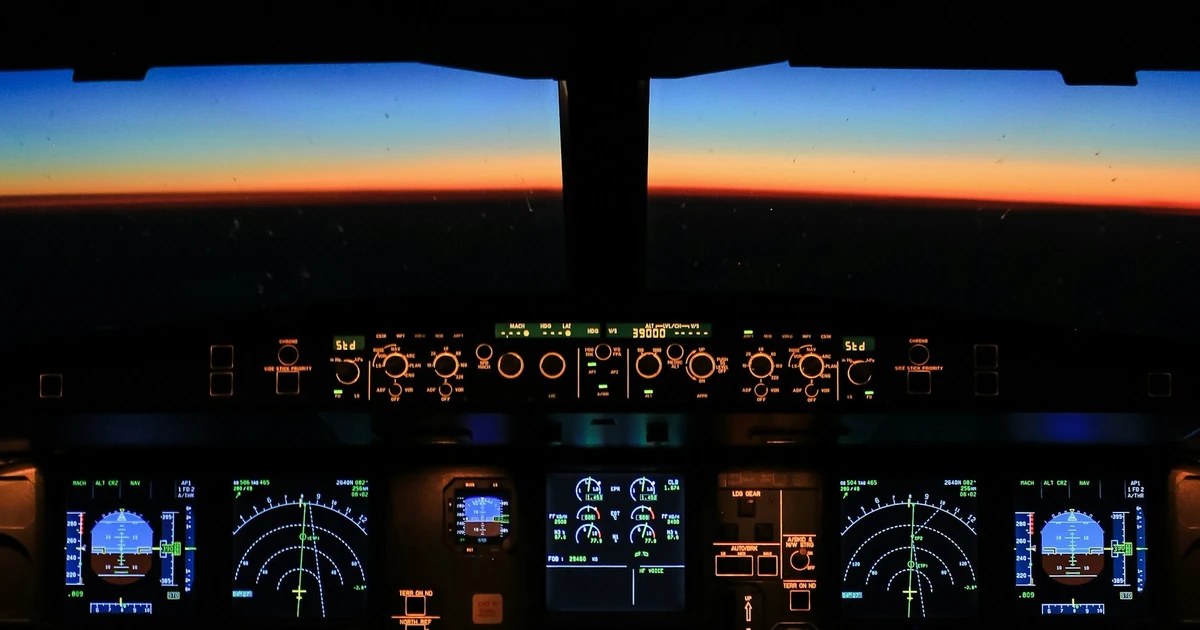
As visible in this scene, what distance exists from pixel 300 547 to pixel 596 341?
49.6 inches

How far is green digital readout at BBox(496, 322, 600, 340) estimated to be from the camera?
11.6 feet

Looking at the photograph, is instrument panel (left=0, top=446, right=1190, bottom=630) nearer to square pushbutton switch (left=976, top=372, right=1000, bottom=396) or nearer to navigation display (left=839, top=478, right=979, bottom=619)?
navigation display (left=839, top=478, right=979, bottom=619)

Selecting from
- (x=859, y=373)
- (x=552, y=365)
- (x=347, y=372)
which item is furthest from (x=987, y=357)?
(x=347, y=372)

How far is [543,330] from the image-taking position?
3531mm

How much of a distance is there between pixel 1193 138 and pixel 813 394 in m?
1.36

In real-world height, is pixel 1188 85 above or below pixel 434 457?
above

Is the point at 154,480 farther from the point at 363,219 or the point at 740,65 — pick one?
the point at 740,65

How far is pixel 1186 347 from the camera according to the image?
3496mm

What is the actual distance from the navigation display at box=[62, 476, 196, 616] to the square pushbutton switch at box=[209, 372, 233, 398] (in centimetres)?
70

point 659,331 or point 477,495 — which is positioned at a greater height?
point 659,331

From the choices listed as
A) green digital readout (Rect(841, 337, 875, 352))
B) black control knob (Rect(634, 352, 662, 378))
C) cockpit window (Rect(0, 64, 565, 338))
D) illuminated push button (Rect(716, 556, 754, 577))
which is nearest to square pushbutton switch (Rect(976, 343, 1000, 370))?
green digital readout (Rect(841, 337, 875, 352))

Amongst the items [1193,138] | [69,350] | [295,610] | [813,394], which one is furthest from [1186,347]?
[69,350]

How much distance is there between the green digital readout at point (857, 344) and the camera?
3.51 metres

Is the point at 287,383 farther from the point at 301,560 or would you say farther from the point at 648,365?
the point at 648,365
